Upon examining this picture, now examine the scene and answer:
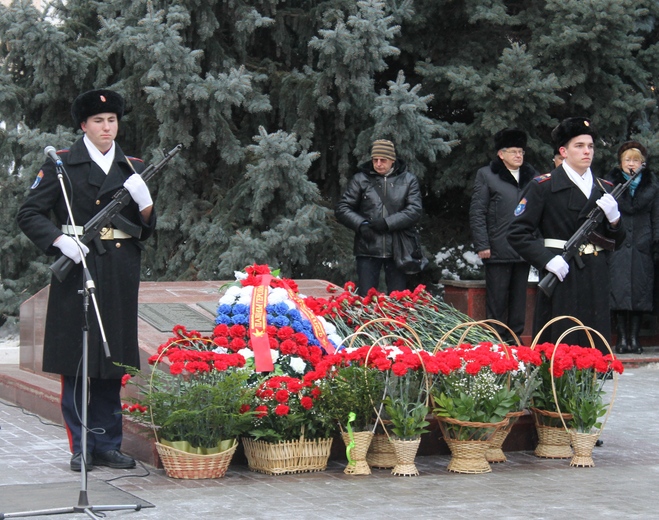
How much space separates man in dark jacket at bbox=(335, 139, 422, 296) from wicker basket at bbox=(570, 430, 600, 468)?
10.9 feet

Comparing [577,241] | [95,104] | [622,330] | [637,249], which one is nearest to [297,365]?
[95,104]

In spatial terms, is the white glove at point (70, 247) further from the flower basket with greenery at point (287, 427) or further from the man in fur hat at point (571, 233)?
the man in fur hat at point (571, 233)

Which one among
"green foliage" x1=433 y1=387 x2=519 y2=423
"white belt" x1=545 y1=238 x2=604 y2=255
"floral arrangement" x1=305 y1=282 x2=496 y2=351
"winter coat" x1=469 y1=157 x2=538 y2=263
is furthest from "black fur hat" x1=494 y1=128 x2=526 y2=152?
"green foliage" x1=433 y1=387 x2=519 y2=423

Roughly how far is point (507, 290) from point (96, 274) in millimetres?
4827

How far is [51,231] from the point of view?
21.7ft

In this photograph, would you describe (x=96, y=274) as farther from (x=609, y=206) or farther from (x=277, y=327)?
(x=609, y=206)

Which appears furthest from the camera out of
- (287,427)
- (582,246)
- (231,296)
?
(582,246)

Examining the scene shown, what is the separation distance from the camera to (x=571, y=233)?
788 centimetres

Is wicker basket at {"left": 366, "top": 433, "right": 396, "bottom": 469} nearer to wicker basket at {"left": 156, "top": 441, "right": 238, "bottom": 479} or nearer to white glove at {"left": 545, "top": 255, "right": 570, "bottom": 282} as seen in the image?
wicker basket at {"left": 156, "top": 441, "right": 238, "bottom": 479}

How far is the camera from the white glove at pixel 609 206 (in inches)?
303

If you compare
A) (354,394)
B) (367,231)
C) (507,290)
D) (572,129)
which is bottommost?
(354,394)

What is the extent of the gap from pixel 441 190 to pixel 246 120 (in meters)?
2.27

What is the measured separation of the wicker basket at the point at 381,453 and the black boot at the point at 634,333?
5925 millimetres

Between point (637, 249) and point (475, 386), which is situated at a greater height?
point (637, 249)
